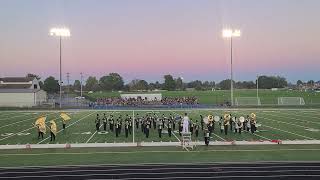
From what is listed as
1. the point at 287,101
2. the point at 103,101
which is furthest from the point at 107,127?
the point at 287,101

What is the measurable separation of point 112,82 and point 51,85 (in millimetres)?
38313

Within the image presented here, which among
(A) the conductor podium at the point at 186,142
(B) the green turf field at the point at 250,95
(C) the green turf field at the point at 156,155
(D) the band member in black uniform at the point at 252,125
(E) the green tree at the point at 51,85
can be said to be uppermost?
(E) the green tree at the point at 51,85

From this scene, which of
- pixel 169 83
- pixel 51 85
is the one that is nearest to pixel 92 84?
pixel 169 83

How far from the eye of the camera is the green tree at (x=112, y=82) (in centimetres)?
15550

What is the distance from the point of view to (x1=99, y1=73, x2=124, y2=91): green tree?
15550 cm

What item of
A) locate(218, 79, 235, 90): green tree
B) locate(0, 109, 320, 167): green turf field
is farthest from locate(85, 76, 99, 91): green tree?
locate(0, 109, 320, 167): green turf field

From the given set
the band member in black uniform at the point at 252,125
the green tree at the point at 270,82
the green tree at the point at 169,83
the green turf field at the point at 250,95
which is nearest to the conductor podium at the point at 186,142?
the band member in black uniform at the point at 252,125

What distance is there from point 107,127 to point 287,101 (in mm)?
39067

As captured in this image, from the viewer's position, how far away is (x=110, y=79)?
159125 millimetres

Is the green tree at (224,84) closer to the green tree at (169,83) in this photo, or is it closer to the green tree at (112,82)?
the green tree at (169,83)

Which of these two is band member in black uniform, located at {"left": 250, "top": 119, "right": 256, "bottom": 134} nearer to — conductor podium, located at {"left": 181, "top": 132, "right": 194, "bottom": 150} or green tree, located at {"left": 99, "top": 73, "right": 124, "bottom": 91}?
conductor podium, located at {"left": 181, "top": 132, "right": 194, "bottom": 150}

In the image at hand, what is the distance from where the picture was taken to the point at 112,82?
6176 inches

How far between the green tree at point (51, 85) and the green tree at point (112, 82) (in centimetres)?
3541

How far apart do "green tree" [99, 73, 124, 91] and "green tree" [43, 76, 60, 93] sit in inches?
1394
